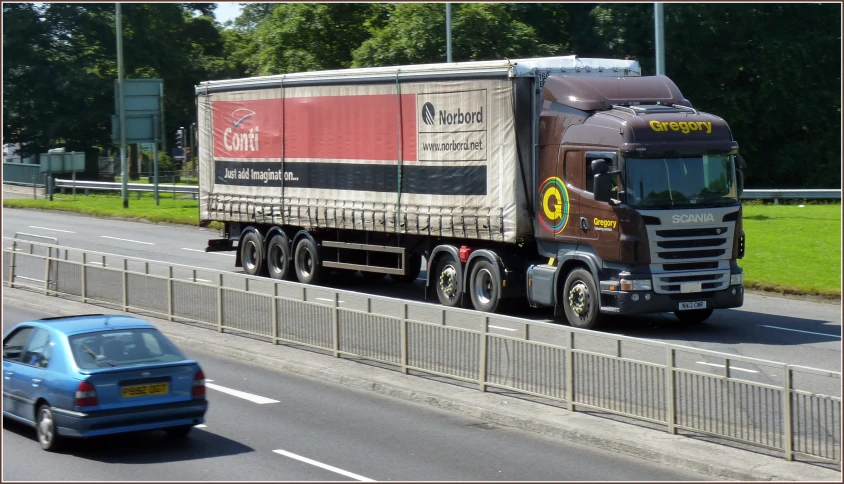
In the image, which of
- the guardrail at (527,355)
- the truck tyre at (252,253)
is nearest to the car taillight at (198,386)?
the guardrail at (527,355)

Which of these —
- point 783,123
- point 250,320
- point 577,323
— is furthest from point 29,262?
point 783,123

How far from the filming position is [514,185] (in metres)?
19.8

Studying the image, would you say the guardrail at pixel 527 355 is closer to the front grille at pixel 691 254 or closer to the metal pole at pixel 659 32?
the front grille at pixel 691 254

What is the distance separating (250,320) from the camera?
59.9ft

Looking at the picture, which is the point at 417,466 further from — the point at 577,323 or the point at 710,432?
the point at 577,323

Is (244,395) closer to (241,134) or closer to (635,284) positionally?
(635,284)

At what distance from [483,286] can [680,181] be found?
4264 millimetres

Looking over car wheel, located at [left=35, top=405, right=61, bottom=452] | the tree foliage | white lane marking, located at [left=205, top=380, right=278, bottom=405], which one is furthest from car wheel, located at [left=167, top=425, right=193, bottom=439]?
the tree foliage

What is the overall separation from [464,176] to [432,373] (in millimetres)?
6710

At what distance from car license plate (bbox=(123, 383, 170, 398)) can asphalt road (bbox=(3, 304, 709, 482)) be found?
611 millimetres

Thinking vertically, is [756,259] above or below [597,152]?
below

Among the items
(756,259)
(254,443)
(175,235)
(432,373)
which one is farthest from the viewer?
(175,235)

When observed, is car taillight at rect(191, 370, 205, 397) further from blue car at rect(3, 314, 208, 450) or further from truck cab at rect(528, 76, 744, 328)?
truck cab at rect(528, 76, 744, 328)

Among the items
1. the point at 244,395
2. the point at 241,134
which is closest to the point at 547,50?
the point at 241,134
